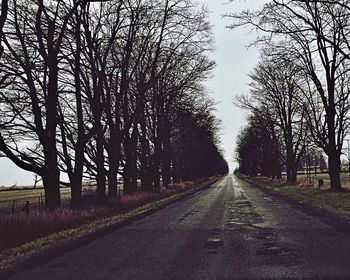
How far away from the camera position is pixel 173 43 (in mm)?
29859

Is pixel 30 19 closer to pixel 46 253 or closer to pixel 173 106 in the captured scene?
pixel 46 253

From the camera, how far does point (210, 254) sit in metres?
9.16

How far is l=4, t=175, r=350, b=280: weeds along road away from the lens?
735 cm

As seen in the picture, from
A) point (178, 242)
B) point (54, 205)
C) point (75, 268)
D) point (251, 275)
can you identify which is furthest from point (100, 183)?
point (251, 275)

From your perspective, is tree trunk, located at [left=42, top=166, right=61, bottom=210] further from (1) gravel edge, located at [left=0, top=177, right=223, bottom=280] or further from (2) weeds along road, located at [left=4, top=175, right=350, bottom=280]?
(2) weeds along road, located at [left=4, top=175, right=350, bottom=280]

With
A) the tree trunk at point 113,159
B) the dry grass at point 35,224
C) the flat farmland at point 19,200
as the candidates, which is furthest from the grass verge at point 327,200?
the flat farmland at point 19,200

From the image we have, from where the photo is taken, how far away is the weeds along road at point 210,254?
289 inches

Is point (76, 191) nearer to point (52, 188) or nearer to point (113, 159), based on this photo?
point (52, 188)

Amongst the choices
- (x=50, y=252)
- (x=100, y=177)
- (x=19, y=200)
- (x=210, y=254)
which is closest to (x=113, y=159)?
(x=100, y=177)

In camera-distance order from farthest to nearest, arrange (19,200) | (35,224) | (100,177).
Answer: (19,200), (100,177), (35,224)

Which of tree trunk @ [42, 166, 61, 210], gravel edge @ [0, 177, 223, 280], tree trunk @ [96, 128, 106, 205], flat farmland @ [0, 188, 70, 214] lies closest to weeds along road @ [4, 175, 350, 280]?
gravel edge @ [0, 177, 223, 280]

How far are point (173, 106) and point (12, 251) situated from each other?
3165 centimetres

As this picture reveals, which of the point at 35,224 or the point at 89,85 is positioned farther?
the point at 89,85

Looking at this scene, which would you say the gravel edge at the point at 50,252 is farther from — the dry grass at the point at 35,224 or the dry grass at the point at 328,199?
the dry grass at the point at 328,199
